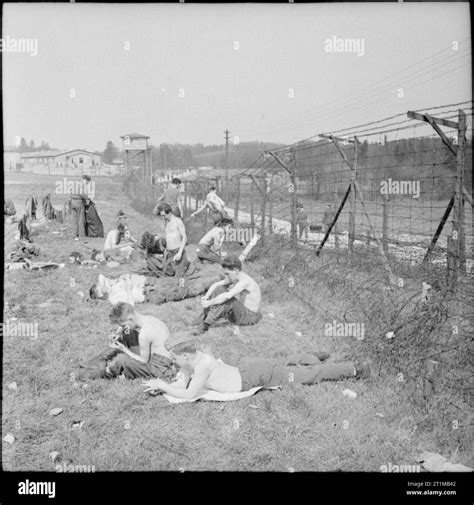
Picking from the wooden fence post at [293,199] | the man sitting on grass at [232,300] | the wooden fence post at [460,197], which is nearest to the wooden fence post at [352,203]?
the wooden fence post at [293,199]

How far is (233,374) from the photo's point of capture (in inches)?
164

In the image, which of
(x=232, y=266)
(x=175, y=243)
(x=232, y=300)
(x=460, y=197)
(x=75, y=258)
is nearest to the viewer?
(x=460, y=197)

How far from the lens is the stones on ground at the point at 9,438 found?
354cm

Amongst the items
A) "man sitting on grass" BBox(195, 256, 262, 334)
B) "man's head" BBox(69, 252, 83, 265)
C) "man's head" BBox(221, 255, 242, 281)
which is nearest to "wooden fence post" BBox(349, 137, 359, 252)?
"man sitting on grass" BBox(195, 256, 262, 334)

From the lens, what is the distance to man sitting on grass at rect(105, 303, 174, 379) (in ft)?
14.3

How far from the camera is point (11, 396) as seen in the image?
163 inches

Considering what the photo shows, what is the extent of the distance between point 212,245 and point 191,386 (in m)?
5.68

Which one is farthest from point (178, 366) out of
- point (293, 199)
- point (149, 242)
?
point (293, 199)

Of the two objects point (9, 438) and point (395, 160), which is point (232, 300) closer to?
point (9, 438)

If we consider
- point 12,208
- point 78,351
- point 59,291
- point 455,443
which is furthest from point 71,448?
point 12,208

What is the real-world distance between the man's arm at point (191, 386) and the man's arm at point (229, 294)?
160cm

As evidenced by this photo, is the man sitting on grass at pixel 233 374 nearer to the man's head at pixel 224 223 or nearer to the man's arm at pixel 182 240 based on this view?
the man's arm at pixel 182 240
